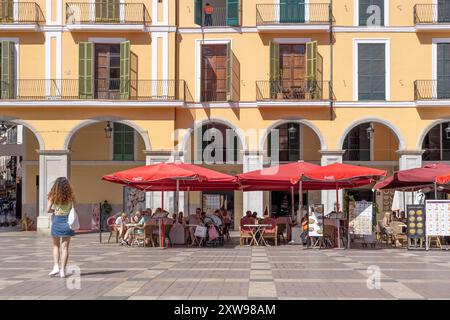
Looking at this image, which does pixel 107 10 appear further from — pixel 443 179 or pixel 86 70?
pixel 443 179

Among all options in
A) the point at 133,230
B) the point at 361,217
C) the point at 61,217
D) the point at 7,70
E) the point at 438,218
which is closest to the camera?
the point at 61,217

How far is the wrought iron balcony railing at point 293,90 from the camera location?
30.4m

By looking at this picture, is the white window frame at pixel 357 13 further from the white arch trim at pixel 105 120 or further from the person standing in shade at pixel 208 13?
the white arch trim at pixel 105 120

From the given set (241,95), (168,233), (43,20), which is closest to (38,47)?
(43,20)

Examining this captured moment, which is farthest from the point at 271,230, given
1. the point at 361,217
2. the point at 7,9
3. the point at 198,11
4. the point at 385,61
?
the point at 7,9

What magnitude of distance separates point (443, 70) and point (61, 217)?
69.9 feet

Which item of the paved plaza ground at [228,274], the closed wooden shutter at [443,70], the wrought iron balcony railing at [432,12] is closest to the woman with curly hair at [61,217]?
the paved plaza ground at [228,274]

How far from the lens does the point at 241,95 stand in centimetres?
3089

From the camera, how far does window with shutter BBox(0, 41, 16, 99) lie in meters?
30.4

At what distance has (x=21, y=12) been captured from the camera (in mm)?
30938

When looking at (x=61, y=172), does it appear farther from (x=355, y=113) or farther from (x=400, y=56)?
(x=400, y=56)

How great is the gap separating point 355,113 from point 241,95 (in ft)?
15.3

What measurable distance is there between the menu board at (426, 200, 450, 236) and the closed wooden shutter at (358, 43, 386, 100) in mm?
10504
